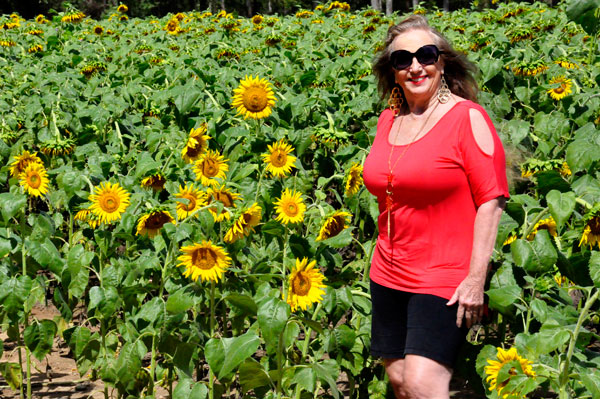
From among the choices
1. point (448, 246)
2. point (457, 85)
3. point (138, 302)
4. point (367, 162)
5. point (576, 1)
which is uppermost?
point (576, 1)

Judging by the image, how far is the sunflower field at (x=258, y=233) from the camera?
109 inches

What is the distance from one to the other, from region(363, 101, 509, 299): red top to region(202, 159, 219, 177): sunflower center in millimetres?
944

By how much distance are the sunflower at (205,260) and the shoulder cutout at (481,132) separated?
0.98 meters

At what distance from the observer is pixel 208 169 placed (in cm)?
345

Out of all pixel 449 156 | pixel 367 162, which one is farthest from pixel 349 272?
pixel 449 156

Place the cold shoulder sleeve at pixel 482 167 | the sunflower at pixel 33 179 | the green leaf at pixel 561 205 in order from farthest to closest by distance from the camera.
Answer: the sunflower at pixel 33 179, the cold shoulder sleeve at pixel 482 167, the green leaf at pixel 561 205

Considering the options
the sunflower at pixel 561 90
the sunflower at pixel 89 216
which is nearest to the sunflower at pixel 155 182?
the sunflower at pixel 89 216

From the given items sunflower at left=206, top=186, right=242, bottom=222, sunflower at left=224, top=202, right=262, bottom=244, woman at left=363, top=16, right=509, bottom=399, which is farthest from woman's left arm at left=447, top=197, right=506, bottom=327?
sunflower at left=206, top=186, right=242, bottom=222

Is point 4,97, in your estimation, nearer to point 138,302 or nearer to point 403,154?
point 138,302

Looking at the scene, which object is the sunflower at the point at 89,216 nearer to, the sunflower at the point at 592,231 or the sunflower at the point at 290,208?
the sunflower at the point at 290,208

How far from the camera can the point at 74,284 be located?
3.34m

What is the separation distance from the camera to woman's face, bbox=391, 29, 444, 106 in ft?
9.50

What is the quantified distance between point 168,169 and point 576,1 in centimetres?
231

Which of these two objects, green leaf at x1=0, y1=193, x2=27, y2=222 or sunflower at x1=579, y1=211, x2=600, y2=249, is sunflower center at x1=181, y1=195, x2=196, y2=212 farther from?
sunflower at x1=579, y1=211, x2=600, y2=249
